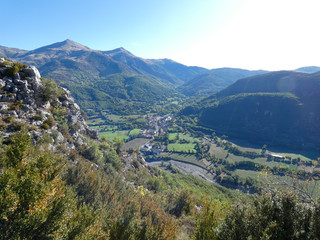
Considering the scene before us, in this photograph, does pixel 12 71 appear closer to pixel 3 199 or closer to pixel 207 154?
pixel 3 199

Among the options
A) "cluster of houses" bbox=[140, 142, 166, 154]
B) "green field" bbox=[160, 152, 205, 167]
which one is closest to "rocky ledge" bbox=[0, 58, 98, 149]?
"green field" bbox=[160, 152, 205, 167]

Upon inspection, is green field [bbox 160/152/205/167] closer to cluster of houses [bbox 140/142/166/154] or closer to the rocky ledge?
cluster of houses [bbox 140/142/166/154]

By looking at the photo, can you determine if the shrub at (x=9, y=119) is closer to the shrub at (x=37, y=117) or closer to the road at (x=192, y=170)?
the shrub at (x=37, y=117)

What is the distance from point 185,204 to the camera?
1975cm

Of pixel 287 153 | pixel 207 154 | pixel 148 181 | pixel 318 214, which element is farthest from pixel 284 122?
pixel 318 214

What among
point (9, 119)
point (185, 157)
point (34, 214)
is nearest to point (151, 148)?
point (185, 157)

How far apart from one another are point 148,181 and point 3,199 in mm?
33455

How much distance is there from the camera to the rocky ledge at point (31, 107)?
71.6 ft

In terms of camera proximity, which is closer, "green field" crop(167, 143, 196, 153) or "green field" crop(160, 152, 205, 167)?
"green field" crop(160, 152, 205, 167)

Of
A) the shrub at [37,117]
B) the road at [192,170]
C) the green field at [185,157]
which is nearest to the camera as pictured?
the shrub at [37,117]

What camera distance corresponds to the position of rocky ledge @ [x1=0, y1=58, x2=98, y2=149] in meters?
21.8

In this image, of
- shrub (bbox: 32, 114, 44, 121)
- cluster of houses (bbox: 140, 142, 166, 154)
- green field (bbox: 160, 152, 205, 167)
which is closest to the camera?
shrub (bbox: 32, 114, 44, 121)

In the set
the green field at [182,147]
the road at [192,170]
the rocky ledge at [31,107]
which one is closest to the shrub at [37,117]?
the rocky ledge at [31,107]

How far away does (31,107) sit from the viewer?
26.1 meters
